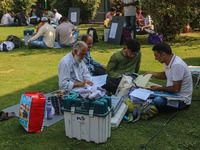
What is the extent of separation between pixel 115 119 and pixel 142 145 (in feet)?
2.07

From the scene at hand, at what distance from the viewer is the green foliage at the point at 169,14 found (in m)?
11.0

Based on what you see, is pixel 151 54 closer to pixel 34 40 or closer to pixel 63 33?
pixel 63 33

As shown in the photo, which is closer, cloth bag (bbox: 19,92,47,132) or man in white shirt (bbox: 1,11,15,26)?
cloth bag (bbox: 19,92,47,132)

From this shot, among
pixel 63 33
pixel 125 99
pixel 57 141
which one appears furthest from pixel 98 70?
pixel 63 33

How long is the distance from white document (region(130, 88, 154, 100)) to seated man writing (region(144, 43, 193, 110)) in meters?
0.17

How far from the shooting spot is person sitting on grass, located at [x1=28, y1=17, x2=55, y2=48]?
408 inches

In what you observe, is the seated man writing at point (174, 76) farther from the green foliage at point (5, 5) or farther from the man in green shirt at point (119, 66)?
the green foliage at point (5, 5)

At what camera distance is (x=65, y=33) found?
34.9 ft

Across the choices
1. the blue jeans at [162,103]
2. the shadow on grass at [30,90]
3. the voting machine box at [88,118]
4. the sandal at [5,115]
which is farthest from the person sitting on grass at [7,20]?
the voting machine box at [88,118]

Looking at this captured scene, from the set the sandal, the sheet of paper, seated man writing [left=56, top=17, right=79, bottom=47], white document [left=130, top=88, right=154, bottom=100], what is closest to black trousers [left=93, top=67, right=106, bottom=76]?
the sheet of paper

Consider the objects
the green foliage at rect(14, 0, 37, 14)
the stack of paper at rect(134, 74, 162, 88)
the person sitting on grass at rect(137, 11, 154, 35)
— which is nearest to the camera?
the stack of paper at rect(134, 74, 162, 88)

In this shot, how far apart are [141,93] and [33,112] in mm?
1858

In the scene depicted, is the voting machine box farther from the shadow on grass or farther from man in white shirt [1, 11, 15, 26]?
man in white shirt [1, 11, 15, 26]

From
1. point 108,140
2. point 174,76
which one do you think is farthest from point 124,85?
point 108,140
